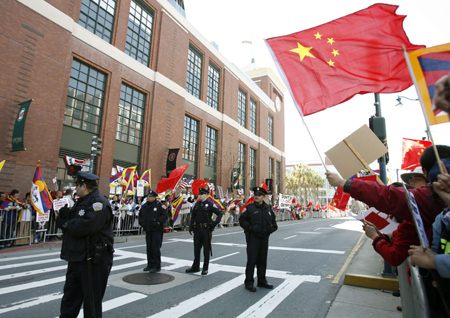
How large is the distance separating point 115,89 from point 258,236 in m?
18.3

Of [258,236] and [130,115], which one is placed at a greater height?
[130,115]

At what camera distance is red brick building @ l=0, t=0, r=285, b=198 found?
1427cm

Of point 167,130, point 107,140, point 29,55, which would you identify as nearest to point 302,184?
point 167,130

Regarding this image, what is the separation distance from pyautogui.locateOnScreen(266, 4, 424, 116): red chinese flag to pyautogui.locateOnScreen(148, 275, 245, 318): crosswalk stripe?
3.56m

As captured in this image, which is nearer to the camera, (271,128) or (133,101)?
(133,101)

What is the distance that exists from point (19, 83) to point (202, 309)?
1544cm

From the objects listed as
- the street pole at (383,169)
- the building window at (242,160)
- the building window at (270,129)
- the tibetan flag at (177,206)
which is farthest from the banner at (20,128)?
the building window at (270,129)

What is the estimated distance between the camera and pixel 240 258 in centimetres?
836

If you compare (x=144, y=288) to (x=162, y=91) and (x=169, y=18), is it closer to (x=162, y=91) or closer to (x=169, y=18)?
(x=162, y=91)

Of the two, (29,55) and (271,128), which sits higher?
(271,128)

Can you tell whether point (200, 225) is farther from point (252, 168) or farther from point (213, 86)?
point (252, 168)

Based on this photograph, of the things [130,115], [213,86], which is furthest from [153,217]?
[213,86]

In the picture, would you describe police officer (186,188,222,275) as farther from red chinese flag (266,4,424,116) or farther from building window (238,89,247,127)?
Answer: building window (238,89,247,127)

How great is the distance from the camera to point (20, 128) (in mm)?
13234
